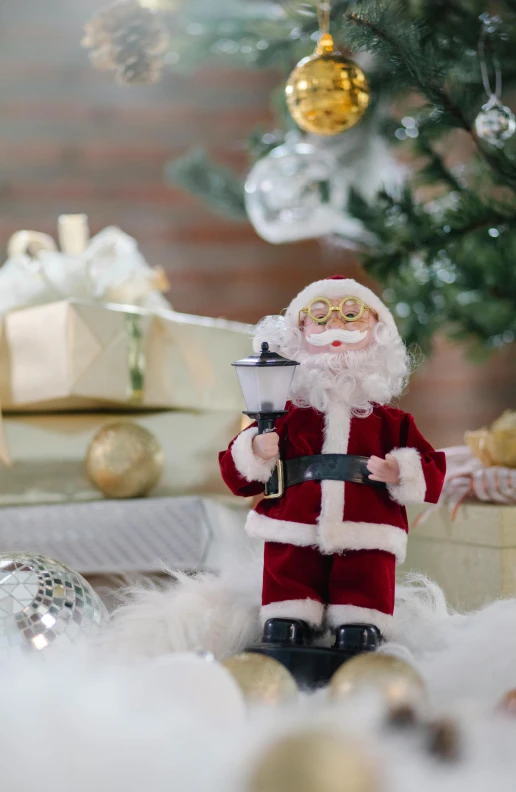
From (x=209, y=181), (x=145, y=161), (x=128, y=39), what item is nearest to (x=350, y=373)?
(x=128, y=39)

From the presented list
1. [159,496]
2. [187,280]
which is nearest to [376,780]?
[159,496]

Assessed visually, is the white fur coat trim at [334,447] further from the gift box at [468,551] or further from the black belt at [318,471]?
the gift box at [468,551]

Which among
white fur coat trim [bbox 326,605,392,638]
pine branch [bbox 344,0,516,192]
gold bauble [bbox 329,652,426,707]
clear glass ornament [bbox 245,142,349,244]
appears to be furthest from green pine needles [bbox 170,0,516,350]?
gold bauble [bbox 329,652,426,707]

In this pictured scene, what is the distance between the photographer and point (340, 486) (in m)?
0.89

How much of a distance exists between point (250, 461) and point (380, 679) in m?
0.31

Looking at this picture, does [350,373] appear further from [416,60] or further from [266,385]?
[416,60]

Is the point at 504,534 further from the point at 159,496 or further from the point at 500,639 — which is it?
the point at 159,496

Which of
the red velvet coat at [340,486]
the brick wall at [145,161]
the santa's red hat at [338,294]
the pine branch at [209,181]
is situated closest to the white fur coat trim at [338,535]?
the red velvet coat at [340,486]

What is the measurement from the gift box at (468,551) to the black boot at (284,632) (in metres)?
0.33

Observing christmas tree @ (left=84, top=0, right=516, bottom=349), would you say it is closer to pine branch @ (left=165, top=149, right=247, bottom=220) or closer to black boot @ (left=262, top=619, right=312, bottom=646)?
pine branch @ (left=165, top=149, right=247, bottom=220)

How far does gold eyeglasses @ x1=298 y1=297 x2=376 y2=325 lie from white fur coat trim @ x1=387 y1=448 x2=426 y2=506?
16 cm

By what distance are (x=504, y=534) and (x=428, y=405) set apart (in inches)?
62.4

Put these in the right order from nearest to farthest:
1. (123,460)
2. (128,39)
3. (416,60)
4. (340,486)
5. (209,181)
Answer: (340,486), (416,60), (123,460), (128,39), (209,181)

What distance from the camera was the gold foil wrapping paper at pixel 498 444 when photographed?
45.6 inches
